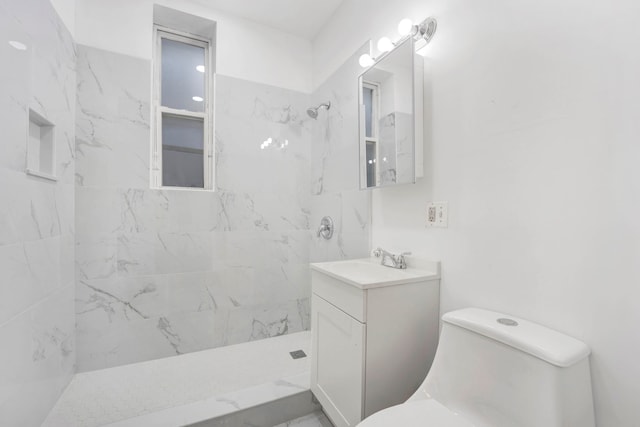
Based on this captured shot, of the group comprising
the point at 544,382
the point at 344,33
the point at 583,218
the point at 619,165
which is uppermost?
the point at 344,33

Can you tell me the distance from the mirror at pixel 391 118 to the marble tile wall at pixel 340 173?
174mm

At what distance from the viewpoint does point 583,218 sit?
2.67 ft

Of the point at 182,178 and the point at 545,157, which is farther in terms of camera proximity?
the point at 182,178

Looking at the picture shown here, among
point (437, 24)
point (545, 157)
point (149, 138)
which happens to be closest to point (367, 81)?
point (437, 24)

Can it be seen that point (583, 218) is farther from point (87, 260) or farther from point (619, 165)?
point (87, 260)

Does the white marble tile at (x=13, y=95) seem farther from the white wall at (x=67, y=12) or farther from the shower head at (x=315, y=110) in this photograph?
the shower head at (x=315, y=110)

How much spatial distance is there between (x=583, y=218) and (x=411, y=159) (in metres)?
0.68

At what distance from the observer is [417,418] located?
82 cm

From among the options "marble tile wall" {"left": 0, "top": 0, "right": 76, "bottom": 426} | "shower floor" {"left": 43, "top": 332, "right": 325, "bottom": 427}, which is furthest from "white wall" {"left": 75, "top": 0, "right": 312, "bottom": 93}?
"shower floor" {"left": 43, "top": 332, "right": 325, "bottom": 427}

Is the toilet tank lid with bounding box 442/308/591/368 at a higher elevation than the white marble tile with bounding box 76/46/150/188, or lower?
lower

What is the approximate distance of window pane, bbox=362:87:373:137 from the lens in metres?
1.65

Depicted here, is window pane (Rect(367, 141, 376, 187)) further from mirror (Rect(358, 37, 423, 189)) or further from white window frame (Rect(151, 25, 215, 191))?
white window frame (Rect(151, 25, 215, 191))

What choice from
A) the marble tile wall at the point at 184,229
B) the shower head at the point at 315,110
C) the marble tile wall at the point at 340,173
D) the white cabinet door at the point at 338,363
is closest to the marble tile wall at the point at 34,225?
the marble tile wall at the point at 184,229

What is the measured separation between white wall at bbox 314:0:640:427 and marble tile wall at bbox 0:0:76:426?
5.87ft
